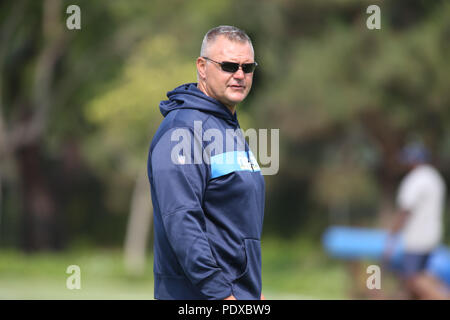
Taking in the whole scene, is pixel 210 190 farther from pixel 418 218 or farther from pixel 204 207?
pixel 418 218

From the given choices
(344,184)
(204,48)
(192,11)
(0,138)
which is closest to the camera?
(204,48)

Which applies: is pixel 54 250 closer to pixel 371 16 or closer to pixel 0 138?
pixel 0 138

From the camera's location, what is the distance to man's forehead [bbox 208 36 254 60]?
3307 mm

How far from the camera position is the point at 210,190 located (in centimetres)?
310

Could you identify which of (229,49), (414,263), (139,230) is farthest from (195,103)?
(139,230)

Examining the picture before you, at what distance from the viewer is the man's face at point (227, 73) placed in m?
3.30

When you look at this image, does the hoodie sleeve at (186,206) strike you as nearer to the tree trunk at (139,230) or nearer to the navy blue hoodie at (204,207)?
the navy blue hoodie at (204,207)

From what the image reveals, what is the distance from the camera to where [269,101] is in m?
18.1

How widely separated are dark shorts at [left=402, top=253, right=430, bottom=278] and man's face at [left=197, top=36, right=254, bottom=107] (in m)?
6.08

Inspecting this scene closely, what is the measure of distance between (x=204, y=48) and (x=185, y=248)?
3.21ft

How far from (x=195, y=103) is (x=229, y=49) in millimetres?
296

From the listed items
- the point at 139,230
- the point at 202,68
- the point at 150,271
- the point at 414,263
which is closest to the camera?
the point at 202,68

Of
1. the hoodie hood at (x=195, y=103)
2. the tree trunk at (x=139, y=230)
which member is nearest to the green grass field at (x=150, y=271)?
the tree trunk at (x=139, y=230)

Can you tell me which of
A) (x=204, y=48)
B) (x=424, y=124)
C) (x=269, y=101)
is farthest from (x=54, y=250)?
(x=204, y=48)
